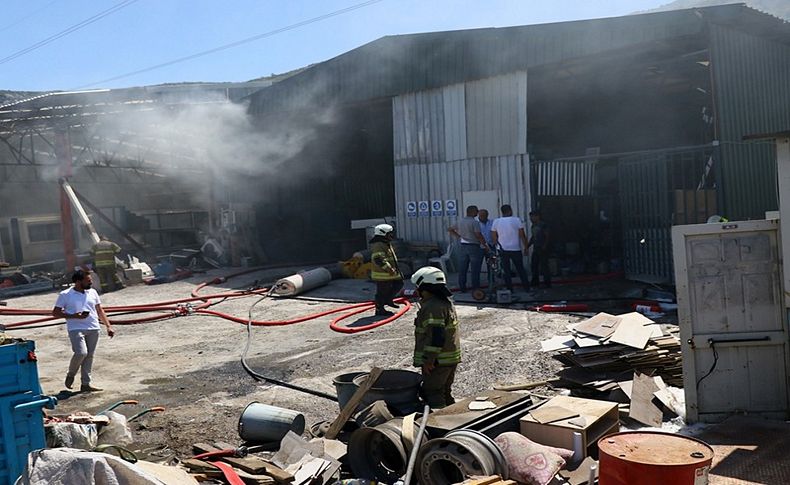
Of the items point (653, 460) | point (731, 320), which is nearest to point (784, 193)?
point (731, 320)

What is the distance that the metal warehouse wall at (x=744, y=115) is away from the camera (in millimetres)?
13219

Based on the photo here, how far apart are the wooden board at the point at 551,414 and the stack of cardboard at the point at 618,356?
144 cm

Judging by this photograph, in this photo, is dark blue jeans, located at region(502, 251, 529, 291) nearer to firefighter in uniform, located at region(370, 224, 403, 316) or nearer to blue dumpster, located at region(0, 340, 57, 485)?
firefighter in uniform, located at region(370, 224, 403, 316)

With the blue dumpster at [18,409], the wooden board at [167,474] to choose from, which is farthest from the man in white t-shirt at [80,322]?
the wooden board at [167,474]

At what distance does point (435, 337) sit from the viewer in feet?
20.1

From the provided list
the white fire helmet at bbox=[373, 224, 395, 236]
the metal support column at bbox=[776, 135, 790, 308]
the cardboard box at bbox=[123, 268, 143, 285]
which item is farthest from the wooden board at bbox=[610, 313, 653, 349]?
the cardboard box at bbox=[123, 268, 143, 285]

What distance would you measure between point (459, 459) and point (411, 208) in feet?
46.9

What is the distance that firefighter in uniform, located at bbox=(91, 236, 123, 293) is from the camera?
59.0 feet

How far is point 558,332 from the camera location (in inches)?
386

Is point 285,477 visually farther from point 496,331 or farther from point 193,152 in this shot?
point 193,152

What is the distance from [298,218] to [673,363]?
1941 cm

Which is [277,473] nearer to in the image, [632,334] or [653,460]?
[653,460]

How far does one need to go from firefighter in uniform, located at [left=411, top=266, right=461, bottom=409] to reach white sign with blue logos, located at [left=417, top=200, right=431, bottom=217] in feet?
39.2

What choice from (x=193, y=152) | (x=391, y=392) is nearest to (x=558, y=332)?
(x=391, y=392)
